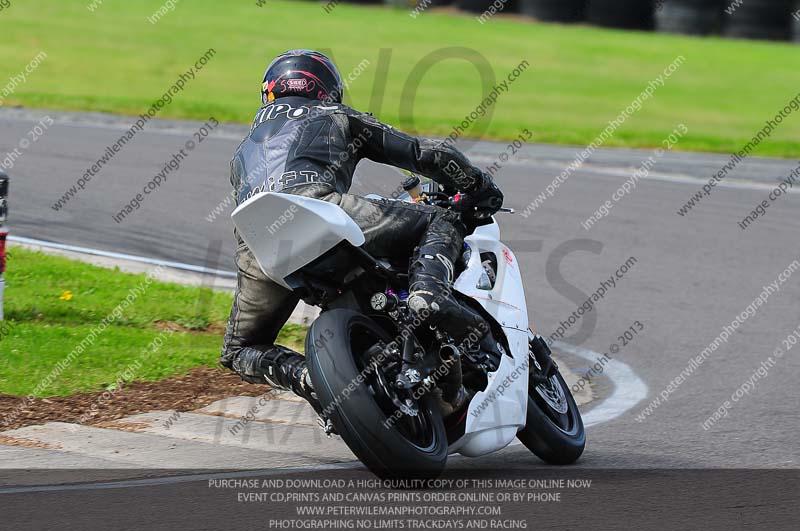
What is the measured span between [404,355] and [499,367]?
595 mm

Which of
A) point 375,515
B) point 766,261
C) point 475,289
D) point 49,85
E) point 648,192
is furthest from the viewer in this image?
point 49,85

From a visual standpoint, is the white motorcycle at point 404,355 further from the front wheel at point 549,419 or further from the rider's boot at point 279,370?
the rider's boot at point 279,370

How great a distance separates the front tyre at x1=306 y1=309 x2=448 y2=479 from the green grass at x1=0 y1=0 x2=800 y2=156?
489 inches

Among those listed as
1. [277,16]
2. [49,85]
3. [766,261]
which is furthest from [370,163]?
[277,16]

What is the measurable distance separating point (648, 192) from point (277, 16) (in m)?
19.3

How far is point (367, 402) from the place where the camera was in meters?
4.82

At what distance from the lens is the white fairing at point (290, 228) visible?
4816 millimetres

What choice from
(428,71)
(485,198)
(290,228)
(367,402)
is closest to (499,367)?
(485,198)

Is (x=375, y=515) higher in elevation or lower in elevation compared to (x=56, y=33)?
higher

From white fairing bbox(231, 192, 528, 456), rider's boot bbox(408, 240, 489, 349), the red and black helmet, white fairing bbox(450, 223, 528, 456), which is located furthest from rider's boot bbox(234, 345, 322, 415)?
the red and black helmet

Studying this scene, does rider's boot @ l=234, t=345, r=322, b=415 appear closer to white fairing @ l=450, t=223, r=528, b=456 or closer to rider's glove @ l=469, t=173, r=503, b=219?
white fairing @ l=450, t=223, r=528, b=456

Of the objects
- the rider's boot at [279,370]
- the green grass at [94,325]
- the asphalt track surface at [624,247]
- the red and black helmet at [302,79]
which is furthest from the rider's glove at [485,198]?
the green grass at [94,325]

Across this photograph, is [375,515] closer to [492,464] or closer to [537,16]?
[492,464]

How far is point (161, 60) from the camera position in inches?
993
